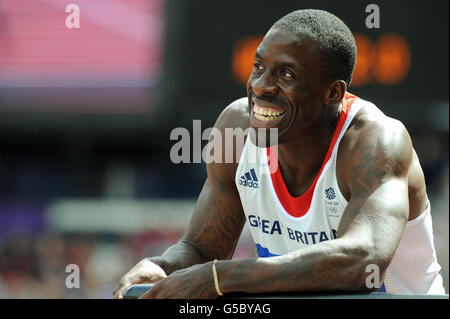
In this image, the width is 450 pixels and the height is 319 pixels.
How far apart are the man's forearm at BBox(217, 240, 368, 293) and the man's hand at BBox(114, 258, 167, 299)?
57 cm

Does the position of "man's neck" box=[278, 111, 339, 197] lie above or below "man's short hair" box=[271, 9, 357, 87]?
below

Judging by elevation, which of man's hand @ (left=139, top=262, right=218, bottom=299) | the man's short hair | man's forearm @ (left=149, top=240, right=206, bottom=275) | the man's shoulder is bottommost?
A: man's forearm @ (left=149, top=240, right=206, bottom=275)

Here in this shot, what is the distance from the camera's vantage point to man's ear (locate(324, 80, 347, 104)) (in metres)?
3.15

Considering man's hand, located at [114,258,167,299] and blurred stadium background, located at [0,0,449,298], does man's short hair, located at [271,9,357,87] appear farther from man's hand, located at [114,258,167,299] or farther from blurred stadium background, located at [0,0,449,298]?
blurred stadium background, located at [0,0,449,298]

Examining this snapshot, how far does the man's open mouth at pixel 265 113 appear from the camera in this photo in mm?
3109

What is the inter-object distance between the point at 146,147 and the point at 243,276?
1129 centimetres

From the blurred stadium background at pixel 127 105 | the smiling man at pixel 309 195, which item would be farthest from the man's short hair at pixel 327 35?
the blurred stadium background at pixel 127 105

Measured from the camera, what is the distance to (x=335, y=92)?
3178mm

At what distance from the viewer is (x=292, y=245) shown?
11.1ft

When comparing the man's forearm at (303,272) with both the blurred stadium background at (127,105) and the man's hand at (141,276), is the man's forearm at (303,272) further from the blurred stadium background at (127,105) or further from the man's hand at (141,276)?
the blurred stadium background at (127,105)

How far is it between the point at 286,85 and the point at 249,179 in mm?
596

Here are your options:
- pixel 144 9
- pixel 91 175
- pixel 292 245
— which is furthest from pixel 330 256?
pixel 91 175

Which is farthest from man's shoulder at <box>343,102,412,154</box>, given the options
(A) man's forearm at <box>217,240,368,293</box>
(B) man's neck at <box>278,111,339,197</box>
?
(A) man's forearm at <box>217,240,368,293</box>

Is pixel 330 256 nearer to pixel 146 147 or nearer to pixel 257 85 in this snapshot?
pixel 257 85
